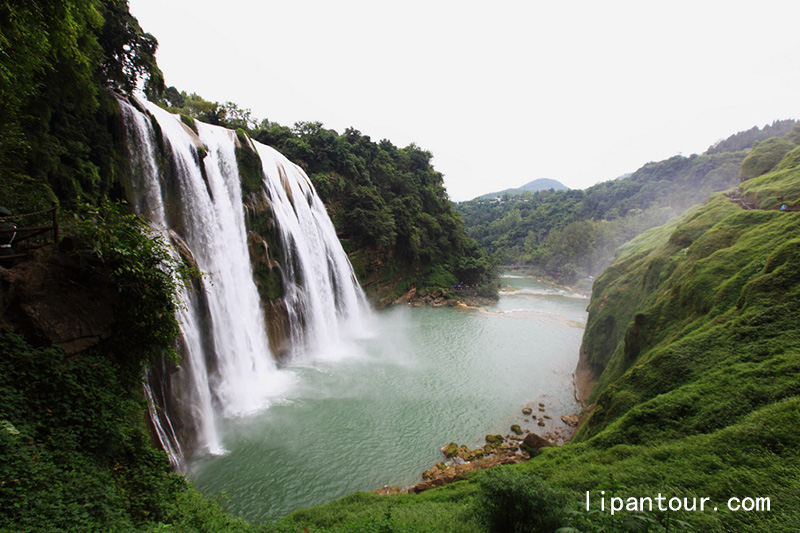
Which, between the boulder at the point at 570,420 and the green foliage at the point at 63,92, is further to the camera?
the boulder at the point at 570,420

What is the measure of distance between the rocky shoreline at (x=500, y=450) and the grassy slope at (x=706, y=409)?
52.0 inches

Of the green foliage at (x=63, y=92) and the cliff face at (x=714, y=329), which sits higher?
the green foliage at (x=63, y=92)

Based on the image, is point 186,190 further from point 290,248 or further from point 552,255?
point 552,255

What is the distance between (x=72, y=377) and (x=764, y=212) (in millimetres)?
17258

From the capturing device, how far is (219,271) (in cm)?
1266

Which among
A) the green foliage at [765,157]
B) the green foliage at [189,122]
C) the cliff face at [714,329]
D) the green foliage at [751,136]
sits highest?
the green foliage at [751,136]

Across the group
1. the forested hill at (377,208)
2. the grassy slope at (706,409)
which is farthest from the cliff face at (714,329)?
the forested hill at (377,208)

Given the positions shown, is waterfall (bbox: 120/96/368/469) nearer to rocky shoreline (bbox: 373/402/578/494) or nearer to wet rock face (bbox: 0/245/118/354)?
wet rock face (bbox: 0/245/118/354)

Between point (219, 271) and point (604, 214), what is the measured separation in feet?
267

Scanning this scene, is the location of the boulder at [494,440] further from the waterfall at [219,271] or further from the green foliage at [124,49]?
the green foliage at [124,49]

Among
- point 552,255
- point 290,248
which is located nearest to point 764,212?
point 290,248

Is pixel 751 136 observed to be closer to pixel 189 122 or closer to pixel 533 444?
pixel 533 444

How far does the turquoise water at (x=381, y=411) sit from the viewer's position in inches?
325

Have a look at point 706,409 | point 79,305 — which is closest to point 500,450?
point 706,409
